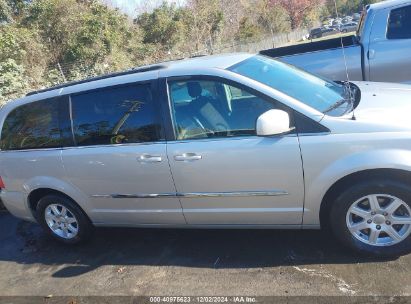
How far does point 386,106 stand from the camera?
3.57m

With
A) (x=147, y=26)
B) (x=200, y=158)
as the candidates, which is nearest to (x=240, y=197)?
(x=200, y=158)

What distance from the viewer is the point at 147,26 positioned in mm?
24641

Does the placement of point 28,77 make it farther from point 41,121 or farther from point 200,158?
point 200,158

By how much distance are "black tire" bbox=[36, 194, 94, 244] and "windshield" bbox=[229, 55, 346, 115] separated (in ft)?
7.28

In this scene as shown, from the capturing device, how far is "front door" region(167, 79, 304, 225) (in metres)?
3.55

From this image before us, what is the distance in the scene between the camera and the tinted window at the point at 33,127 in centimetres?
455

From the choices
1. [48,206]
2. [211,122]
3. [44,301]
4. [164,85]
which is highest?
[164,85]

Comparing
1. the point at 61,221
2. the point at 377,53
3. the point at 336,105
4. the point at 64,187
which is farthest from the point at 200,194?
the point at 377,53

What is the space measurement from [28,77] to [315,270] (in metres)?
13.6

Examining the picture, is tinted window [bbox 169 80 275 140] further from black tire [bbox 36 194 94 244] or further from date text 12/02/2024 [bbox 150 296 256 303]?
black tire [bbox 36 194 94 244]

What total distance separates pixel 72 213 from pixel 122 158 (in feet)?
3.56

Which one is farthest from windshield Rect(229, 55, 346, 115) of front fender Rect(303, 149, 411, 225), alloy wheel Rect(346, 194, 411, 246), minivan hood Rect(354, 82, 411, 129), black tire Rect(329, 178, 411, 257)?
alloy wheel Rect(346, 194, 411, 246)

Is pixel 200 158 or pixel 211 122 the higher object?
pixel 211 122

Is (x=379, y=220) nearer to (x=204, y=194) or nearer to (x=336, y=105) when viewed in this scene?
(x=336, y=105)
